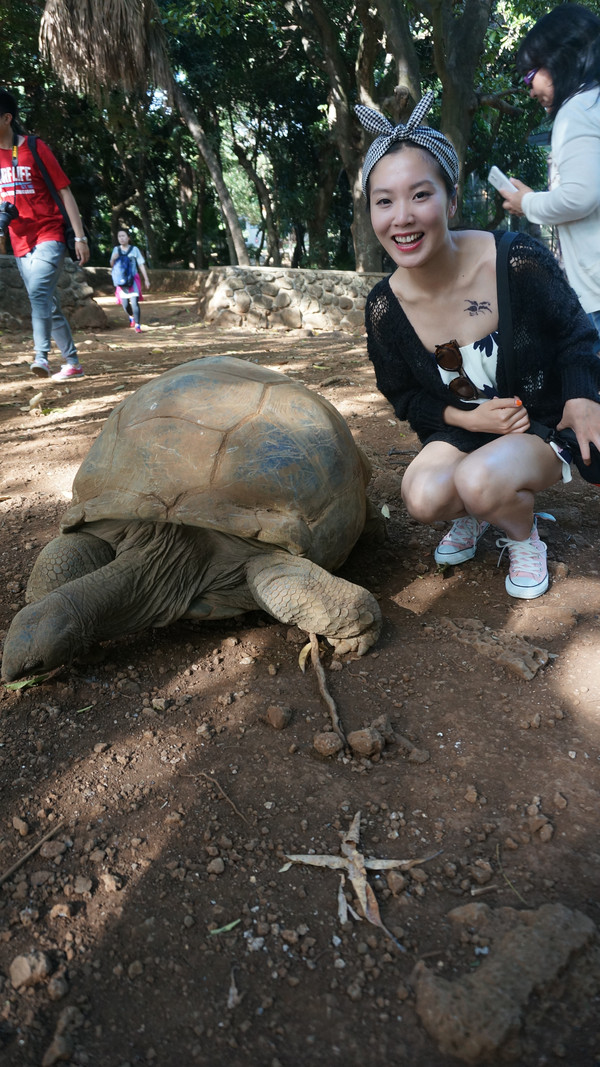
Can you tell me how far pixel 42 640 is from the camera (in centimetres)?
184

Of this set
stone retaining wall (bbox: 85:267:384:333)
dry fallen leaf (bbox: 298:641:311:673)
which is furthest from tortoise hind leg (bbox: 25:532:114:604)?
stone retaining wall (bbox: 85:267:384:333)

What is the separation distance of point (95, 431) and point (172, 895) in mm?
3128

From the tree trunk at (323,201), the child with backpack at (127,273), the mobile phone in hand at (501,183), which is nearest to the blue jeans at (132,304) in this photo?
the child with backpack at (127,273)

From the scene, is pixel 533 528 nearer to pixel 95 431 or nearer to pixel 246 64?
pixel 95 431

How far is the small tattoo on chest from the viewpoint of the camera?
2.10m

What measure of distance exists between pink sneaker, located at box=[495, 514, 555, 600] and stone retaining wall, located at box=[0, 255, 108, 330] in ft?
25.8

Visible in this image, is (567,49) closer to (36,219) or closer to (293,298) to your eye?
(36,219)

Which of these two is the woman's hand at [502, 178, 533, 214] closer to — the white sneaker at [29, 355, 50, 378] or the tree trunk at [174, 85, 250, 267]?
the white sneaker at [29, 355, 50, 378]

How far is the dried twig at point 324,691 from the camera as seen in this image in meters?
1.74

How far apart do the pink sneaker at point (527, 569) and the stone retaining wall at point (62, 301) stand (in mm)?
7872

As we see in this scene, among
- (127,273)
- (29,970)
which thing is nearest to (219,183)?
(127,273)

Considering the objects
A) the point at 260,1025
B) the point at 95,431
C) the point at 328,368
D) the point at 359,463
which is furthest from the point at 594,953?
the point at 328,368

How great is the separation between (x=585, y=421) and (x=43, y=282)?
415 centimetres

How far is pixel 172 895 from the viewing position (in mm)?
1337
